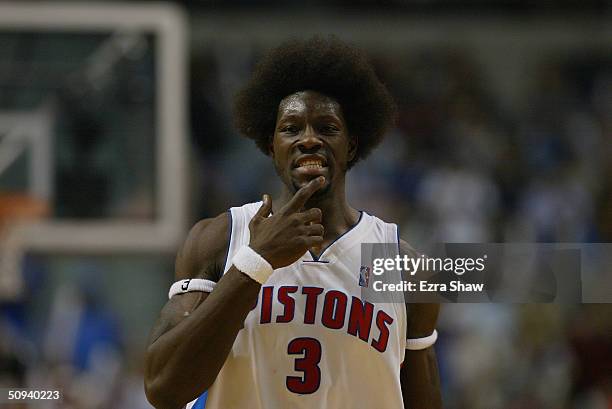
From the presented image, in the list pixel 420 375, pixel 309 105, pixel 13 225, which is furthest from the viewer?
pixel 13 225

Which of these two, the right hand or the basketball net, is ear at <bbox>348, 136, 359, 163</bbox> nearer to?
the right hand

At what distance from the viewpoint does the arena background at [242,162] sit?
318 inches

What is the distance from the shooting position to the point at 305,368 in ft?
12.1

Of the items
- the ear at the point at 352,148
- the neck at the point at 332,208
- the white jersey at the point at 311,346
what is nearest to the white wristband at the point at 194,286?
the white jersey at the point at 311,346

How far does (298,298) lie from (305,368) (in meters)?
0.24

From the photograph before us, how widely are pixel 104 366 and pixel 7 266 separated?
1362mm

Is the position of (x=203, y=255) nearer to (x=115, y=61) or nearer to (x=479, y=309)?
(x=115, y=61)

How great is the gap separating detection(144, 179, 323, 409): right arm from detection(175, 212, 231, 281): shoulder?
18 cm

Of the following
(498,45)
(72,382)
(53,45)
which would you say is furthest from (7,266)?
(498,45)

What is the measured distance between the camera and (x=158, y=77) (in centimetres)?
832

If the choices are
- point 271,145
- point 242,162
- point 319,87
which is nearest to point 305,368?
point 271,145

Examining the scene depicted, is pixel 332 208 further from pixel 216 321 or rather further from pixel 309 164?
pixel 216 321
